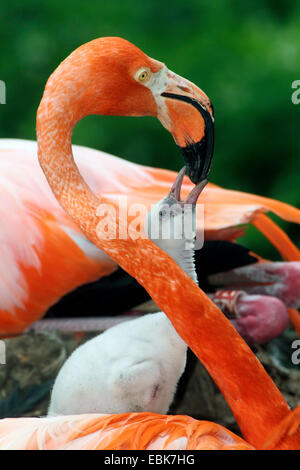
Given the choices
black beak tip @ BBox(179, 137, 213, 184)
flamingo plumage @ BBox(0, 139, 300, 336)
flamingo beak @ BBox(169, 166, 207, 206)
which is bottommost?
flamingo plumage @ BBox(0, 139, 300, 336)

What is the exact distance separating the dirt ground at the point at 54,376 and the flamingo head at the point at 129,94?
0.58 m

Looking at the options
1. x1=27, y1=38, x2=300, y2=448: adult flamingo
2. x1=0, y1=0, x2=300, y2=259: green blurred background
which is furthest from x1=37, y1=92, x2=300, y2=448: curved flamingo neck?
x1=0, y1=0, x2=300, y2=259: green blurred background

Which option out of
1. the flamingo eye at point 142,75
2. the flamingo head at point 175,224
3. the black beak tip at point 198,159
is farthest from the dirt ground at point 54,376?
the flamingo eye at point 142,75

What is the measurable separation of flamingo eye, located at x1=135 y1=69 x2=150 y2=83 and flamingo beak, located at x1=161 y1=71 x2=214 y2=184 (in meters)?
0.04

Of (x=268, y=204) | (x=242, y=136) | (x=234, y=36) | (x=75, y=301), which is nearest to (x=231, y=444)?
(x=75, y=301)

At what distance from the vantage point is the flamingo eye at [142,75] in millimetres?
1088

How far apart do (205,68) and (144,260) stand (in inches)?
49.4

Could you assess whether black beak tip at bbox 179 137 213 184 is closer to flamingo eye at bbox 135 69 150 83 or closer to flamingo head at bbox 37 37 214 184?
flamingo head at bbox 37 37 214 184

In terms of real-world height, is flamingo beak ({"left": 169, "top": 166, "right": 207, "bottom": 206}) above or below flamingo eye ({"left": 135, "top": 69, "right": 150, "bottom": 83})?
below

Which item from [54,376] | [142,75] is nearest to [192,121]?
[142,75]

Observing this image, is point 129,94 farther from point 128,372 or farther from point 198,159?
point 128,372

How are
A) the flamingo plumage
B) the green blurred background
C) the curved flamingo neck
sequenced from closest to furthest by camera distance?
1. the curved flamingo neck
2. the flamingo plumage
3. the green blurred background

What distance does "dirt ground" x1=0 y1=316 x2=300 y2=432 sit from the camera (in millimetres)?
1511

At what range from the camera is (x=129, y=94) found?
1116mm
